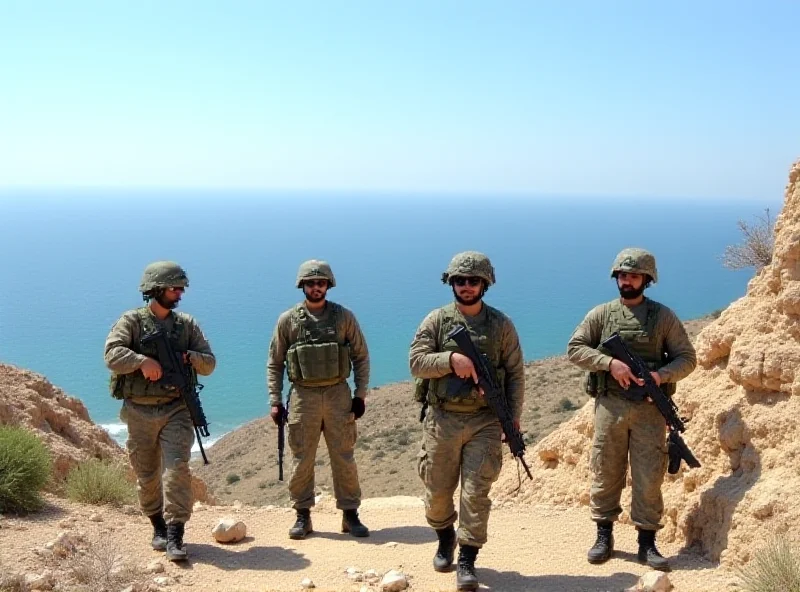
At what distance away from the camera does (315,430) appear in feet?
20.7

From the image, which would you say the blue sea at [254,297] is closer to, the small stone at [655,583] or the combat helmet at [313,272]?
the combat helmet at [313,272]

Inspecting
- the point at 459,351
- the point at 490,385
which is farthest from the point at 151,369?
the point at 490,385

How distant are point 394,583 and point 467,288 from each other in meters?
2.14

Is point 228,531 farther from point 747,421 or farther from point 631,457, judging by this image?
point 747,421

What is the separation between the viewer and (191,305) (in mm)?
102625

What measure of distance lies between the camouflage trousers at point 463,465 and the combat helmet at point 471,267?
0.98 meters

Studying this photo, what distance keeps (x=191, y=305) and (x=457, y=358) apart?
101916 millimetres

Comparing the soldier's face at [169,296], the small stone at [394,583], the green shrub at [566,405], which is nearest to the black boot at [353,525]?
the small stone at [394,583]

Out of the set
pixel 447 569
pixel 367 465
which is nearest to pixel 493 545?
pixel 447 569

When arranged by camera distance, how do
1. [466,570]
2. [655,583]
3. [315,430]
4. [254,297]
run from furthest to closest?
1. [254,297]
2. [315,430]
3. [466,570]
4. [655,583]

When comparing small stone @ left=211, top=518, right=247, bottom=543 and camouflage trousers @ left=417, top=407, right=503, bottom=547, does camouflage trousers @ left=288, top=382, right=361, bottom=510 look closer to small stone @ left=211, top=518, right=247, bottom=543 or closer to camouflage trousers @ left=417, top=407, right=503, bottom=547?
small stone @ left=211, top=518, right=247, bottom=543

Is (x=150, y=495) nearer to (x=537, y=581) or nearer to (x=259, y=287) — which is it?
(x=537, y=581)

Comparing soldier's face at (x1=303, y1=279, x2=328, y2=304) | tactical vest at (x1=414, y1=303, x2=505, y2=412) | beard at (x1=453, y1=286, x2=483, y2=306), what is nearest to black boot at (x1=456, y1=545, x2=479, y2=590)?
tactical vest at (x1=414, y1=303, x2=505, y2=412)

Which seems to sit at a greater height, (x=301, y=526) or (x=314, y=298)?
(x=314, y=298)
